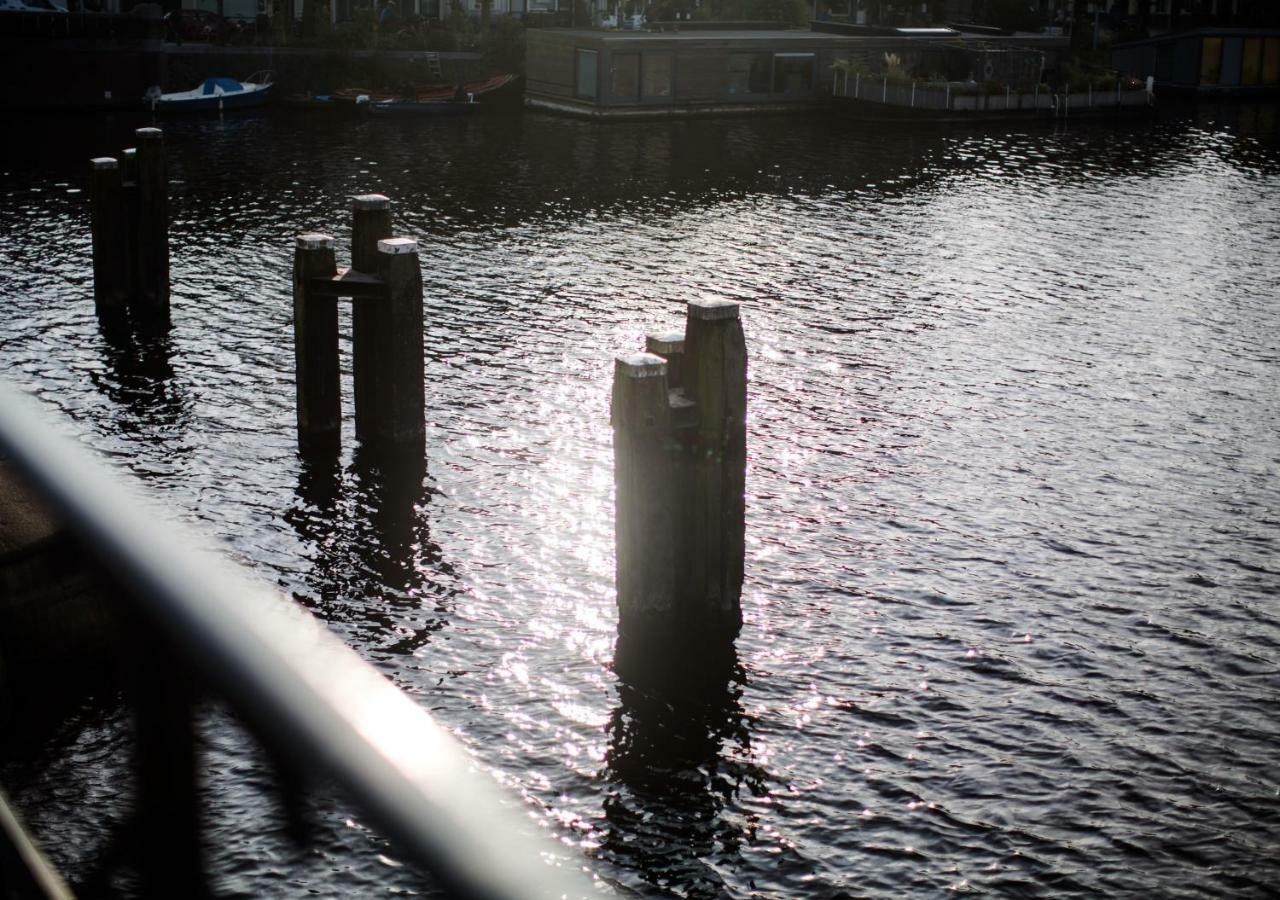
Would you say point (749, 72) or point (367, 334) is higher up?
point (749, 72)

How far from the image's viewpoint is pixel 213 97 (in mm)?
66062

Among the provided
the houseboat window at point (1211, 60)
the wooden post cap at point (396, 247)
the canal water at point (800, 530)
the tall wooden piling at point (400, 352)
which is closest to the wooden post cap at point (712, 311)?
the canal water at point (800, 530)

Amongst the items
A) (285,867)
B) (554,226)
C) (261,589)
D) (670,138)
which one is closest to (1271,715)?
(285,867)

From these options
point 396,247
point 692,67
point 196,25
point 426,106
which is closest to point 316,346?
point 396,247

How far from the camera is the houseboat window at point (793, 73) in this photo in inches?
2864

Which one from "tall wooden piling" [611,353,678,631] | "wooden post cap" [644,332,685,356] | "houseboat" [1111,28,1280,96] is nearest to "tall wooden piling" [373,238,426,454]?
"wooden post cap" [644,332,685,356]

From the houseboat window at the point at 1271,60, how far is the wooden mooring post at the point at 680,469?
7986cm

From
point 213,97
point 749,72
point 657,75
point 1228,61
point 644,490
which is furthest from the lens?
point 1228,61

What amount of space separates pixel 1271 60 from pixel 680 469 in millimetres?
81304

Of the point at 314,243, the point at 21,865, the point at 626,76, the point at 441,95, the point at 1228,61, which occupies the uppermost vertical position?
the point at 1228,61

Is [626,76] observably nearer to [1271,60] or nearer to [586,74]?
[586,74]

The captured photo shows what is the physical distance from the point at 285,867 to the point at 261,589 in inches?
455

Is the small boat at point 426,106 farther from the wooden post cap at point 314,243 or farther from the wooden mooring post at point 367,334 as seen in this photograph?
the wooden post cap at point 314,243

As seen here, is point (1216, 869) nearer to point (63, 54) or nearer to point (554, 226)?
point (554, 226)
